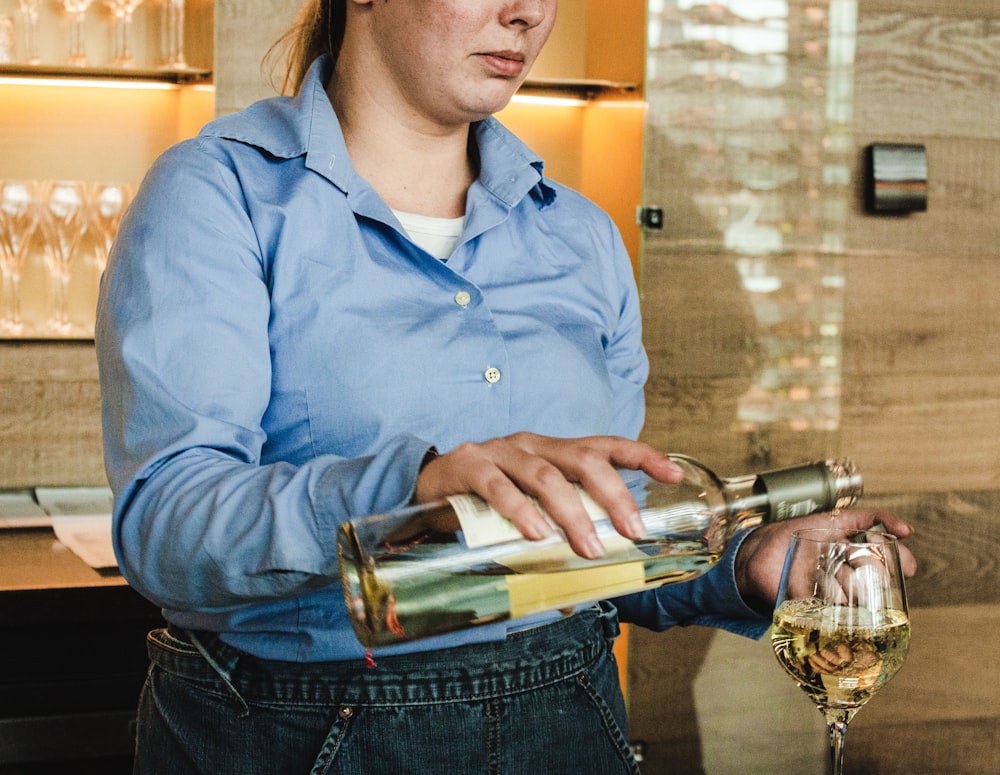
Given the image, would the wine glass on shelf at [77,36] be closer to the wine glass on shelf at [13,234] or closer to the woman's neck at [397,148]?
the wine glass on shelf at [13,234]

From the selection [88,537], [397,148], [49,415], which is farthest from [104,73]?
[397,148]

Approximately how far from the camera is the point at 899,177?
7.68ft

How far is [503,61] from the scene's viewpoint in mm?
1081

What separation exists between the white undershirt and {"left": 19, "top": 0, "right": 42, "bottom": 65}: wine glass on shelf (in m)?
1.51

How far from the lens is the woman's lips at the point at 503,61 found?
1.08m

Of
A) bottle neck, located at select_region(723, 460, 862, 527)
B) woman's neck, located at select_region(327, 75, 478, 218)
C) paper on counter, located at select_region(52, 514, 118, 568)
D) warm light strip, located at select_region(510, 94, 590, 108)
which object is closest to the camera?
bottle neck, located at select_region(723, 460, 862, 527)

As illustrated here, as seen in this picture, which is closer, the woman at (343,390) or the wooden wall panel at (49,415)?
the woman at (343,390)

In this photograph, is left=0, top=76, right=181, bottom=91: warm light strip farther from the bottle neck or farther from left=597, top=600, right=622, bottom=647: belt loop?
the bottle neck

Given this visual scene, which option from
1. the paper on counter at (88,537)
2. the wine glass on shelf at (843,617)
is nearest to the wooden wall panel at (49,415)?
the paper on counter at (88,537)

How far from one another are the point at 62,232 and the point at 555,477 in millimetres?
1933

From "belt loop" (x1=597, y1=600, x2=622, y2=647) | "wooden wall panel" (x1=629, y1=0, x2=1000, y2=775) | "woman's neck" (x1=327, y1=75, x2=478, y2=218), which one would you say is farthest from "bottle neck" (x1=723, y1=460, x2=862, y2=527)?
"wooden wall panel" (x1=629, y1=0, x2=1000, y2=775)

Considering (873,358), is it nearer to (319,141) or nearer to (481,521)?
(319,141)

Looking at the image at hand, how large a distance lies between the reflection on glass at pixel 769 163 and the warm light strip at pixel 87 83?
107 centimetres

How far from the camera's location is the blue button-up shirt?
78cm
